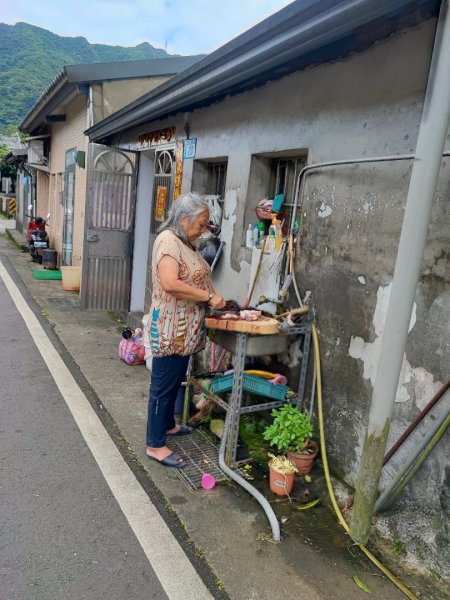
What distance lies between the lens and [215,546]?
2.68 m

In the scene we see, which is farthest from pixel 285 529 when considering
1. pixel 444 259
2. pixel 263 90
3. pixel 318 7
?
pixel 263 90

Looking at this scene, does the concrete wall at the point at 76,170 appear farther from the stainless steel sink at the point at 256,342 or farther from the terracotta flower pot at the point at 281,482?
the terracotta flower pot at the point at 281,482

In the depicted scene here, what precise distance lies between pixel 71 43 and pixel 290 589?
3534 inches

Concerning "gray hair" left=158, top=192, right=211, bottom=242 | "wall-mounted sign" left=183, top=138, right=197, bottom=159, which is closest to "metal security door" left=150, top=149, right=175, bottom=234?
"wall-mounted sign" left=183, top=138, right=197, bottom=159

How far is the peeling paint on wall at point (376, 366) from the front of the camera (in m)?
2.73

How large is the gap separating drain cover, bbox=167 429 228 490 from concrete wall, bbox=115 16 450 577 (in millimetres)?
874

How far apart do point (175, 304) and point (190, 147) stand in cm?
285

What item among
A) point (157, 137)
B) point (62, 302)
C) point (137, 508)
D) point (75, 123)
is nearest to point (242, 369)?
point (137, 508)

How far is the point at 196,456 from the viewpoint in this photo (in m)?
3.65

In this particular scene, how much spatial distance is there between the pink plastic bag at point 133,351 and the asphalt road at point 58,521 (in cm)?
130

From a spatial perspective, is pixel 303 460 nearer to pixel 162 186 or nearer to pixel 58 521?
pixel 58 521

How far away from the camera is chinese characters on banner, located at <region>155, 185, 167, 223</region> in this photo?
6441 mm

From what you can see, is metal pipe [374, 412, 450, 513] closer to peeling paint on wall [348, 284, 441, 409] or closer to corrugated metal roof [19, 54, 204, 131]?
peeling paint on wall [348, 284, 441, 409]

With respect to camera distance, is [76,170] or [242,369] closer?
[242,369]
